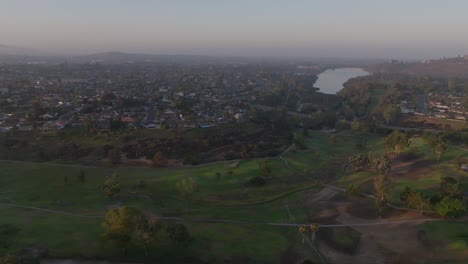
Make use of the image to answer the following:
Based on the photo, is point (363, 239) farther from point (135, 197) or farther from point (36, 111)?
point (36, 111)

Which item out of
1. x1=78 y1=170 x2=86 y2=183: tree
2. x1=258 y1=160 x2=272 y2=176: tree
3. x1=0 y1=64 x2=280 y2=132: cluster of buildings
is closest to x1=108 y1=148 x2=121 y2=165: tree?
x1=78 y1=170 x2=86 y2=183: tree

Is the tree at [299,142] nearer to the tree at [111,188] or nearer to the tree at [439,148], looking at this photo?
the tree at [439,148]

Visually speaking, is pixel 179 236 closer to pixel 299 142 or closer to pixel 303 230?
pixel 303 230

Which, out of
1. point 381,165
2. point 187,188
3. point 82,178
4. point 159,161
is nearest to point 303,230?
point 187,188

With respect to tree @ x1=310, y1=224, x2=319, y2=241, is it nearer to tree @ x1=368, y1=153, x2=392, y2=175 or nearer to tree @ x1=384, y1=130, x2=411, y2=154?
tree @ x1=368, y1=153, x2=392, y2=175

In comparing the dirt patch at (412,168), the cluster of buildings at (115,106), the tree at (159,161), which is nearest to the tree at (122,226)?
the tree at (159,161)
